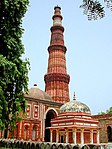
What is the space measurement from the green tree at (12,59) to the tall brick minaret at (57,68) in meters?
21.4

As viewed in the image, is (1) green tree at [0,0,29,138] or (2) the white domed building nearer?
(1) green tree at [0,0,29,138]

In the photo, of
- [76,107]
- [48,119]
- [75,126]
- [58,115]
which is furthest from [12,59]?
[48,119]

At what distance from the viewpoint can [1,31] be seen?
1062 centimetres

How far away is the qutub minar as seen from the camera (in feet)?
69.0

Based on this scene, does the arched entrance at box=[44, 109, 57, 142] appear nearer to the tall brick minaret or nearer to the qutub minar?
the qutub minar

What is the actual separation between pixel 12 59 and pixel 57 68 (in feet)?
75.6

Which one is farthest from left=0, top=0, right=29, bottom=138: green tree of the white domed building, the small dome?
the small dome

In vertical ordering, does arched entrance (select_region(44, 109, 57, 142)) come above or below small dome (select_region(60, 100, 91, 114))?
below

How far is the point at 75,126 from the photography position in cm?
2020

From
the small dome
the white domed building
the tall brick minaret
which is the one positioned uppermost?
the tall brick minaret

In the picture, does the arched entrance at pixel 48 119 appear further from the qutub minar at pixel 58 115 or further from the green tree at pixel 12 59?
the green tree at pixel 12 59

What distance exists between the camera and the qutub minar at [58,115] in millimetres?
21031

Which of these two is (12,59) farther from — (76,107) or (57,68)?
(57,68)

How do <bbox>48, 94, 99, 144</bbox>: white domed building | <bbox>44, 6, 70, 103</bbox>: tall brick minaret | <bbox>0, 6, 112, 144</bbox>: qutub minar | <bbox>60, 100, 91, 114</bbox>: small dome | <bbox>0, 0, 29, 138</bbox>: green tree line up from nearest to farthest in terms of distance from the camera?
<bbox>0, 0, 29, 138</bbox>: green tree → <bbox>48, 94, 99, 144</bbox>: white domed building → <bbox>0, 6, 112, 144</bbox>: qutub minar → <bbox>60, 100, 91, 114</bbox>: small dome → <bbox>44, 6, 70, 103</bbox>: tall brick minaret
